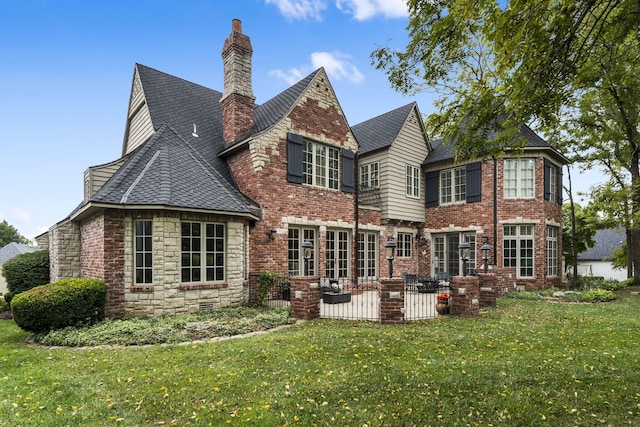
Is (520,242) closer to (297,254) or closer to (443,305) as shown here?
(443,305)

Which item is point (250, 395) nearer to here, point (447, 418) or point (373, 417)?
point (373, 417)

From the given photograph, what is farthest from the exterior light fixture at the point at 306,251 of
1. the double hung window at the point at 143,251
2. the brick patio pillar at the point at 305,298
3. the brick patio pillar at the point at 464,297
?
the double hung window at the point at 143,251

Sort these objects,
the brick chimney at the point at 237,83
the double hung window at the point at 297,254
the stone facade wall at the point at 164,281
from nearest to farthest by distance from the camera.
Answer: the stone facade wall at the point at 164,281 < the double hung window at the point at 297,254 < the brick chimney at the point at 237,83

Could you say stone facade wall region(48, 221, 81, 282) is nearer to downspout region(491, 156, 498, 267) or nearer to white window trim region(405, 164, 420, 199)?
white window trim region(405, 164, 420, 199)

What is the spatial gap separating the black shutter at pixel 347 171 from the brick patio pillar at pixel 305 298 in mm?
6181

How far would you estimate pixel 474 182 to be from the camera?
1675 cm

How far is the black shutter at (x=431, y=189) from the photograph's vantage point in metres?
18.0

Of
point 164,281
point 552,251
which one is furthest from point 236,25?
point 552,251

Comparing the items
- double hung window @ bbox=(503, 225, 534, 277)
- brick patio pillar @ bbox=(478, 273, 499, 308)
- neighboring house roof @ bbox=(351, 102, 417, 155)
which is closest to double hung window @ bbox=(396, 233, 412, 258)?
double hung window @ bbox=(503, 225, 534, 277)

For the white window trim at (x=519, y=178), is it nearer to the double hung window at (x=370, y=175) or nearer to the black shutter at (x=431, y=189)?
the black shutter at (x=431, y=189)

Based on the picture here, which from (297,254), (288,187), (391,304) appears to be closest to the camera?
(391,304)

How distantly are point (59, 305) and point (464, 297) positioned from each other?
998cm

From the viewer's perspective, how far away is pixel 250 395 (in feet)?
14.8

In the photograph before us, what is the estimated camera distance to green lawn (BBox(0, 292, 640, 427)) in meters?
4.05
